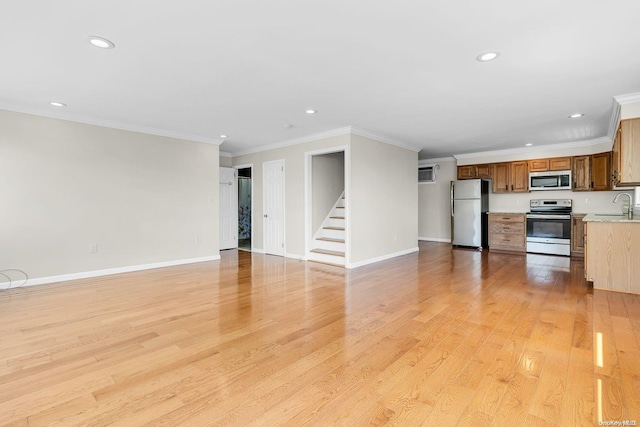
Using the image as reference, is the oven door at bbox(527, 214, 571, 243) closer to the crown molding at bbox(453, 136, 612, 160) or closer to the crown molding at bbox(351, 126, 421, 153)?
the crown molding at bbox(453, 136, 612, 160)

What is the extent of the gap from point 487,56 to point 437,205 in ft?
21.4

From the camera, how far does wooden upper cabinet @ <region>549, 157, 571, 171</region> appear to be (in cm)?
677

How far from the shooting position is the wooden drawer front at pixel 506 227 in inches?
279

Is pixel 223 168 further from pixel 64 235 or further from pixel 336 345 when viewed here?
pixel 336 345

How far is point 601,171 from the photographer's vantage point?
6.34 m

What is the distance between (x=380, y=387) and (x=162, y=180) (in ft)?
16.8

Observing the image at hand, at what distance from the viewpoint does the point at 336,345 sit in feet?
8.23

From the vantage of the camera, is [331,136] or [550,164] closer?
[331,136]

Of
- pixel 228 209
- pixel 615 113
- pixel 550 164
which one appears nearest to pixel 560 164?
pixel 550 164

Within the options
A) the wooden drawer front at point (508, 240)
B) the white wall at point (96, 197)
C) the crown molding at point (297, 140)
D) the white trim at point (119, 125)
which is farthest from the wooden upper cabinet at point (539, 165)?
the white wall at point (96, 197)

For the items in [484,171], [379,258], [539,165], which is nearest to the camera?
[379,258]

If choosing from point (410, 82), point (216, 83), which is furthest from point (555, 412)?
point (216, 83)

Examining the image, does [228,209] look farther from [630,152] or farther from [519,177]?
[630,152]

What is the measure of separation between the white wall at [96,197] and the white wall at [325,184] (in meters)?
2.05
